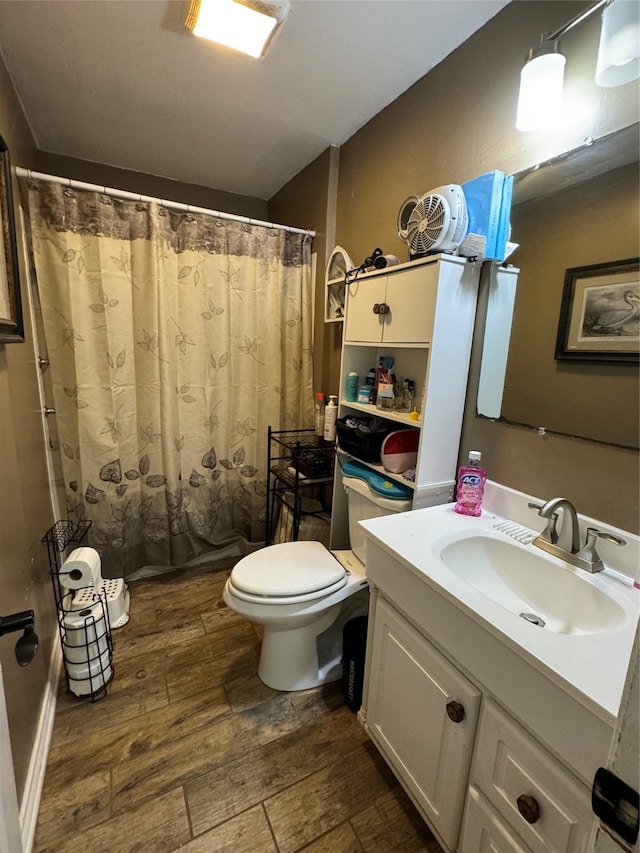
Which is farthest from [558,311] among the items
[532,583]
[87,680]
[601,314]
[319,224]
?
[87,680]

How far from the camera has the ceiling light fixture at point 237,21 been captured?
1124 millimetres

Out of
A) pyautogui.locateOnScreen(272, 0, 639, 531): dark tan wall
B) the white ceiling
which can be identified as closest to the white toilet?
pyautogui.locateOnScreen(272, 0, 639, 531): dark tan wall

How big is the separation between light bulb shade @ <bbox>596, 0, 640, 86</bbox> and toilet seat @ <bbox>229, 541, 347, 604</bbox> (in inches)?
62.7

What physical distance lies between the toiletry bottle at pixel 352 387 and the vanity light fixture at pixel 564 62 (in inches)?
38.3

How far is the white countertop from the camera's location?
0.63m

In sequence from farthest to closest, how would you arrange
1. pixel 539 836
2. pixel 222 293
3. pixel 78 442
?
pixel 222 293 < pixel 78 442 < pixel 539 836

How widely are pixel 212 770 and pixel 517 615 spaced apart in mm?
1101

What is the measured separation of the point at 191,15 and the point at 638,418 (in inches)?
66.5

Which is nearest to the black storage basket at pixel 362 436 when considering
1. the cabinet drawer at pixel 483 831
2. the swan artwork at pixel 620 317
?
the swan artwork at pixel 620 317

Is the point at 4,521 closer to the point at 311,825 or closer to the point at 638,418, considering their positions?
the point at 311,825

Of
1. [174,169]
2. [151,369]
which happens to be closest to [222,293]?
[151,369]

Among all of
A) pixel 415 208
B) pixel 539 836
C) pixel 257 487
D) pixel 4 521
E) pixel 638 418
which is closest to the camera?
pixel 539 836

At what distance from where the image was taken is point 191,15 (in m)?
1.14

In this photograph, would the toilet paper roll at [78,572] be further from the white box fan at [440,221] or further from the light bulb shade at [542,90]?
the light bulb shade at [542,90]
